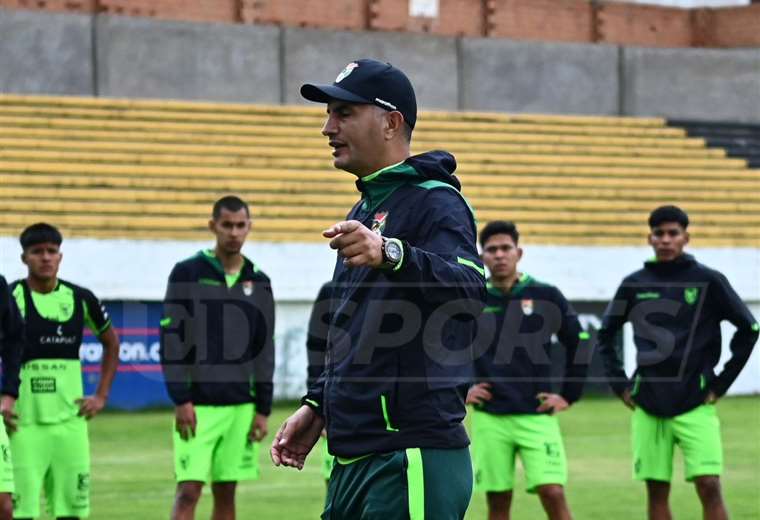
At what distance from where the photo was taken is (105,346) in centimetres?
1041

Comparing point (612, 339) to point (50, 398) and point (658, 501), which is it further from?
point (50, 398)

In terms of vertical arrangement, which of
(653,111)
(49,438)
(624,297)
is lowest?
(49,438)

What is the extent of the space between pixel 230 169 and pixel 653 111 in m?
11.1

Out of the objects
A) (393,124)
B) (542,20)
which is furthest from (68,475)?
(542,20)

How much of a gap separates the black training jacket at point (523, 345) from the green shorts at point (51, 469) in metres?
2.67

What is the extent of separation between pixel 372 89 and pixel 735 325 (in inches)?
224

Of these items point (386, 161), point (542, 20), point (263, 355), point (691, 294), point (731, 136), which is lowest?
point (263, 355)

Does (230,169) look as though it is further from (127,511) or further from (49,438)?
(49,438)

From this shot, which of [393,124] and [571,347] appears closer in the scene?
[393,124]

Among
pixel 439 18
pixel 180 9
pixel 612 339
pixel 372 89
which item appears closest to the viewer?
pixel 372 89

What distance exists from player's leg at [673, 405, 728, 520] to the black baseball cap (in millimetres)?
5648

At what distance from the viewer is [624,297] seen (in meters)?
10.5

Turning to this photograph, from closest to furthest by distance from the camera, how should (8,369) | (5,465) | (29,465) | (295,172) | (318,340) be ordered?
(5,465), (8,369), (29,465), (318,340), (295,172)

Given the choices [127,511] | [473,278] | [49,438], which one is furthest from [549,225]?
[473,278]
